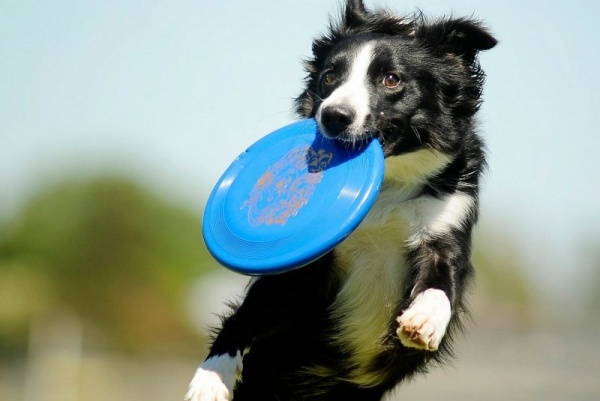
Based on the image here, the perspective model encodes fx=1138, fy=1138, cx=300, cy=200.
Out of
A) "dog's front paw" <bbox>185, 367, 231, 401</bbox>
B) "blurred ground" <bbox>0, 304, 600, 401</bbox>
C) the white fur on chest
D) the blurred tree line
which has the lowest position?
the blurred tree line

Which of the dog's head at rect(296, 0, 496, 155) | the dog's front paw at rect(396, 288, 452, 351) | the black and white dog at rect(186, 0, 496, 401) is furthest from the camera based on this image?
the black and white dog at rect(186, 0, 496, 401)

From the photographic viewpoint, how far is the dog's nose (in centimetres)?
654

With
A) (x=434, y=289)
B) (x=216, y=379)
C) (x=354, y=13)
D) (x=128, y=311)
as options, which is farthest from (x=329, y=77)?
(x=128, y=311)

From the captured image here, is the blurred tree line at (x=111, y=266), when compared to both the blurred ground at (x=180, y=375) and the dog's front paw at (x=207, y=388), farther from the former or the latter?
the dog's front paw at (x=207, y=388)

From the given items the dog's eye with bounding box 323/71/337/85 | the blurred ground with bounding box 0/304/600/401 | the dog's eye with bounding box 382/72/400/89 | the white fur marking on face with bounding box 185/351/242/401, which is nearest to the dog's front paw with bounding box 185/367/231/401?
the white fur marking on face with bounding box 185/351/242/401

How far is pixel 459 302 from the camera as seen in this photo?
7039 mm

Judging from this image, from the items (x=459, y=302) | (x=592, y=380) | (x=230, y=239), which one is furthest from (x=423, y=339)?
(x=592, y=380)

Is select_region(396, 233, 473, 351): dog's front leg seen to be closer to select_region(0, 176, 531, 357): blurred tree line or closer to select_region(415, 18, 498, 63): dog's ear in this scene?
select_region(415, 18, 498, 63): dog's ear

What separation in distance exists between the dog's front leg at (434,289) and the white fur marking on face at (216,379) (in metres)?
1.10

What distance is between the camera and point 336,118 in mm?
6562

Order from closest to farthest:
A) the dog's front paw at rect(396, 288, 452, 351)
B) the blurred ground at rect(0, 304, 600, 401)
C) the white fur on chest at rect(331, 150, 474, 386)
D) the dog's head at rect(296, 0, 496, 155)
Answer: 1. the dog's front paw at rect(396, 288, 452, 351)
2. the dog's head at rect(296, 0, 496, 155)
3. the white fur on chest at rect(331, 150, 474, 386)
4. the blurred ground at rect(0, 304, 600, 401)

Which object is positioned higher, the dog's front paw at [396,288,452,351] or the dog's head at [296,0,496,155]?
the dog's head at [296,0,496,155]

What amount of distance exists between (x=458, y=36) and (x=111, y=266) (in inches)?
1404

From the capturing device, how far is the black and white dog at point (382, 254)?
686 cm
